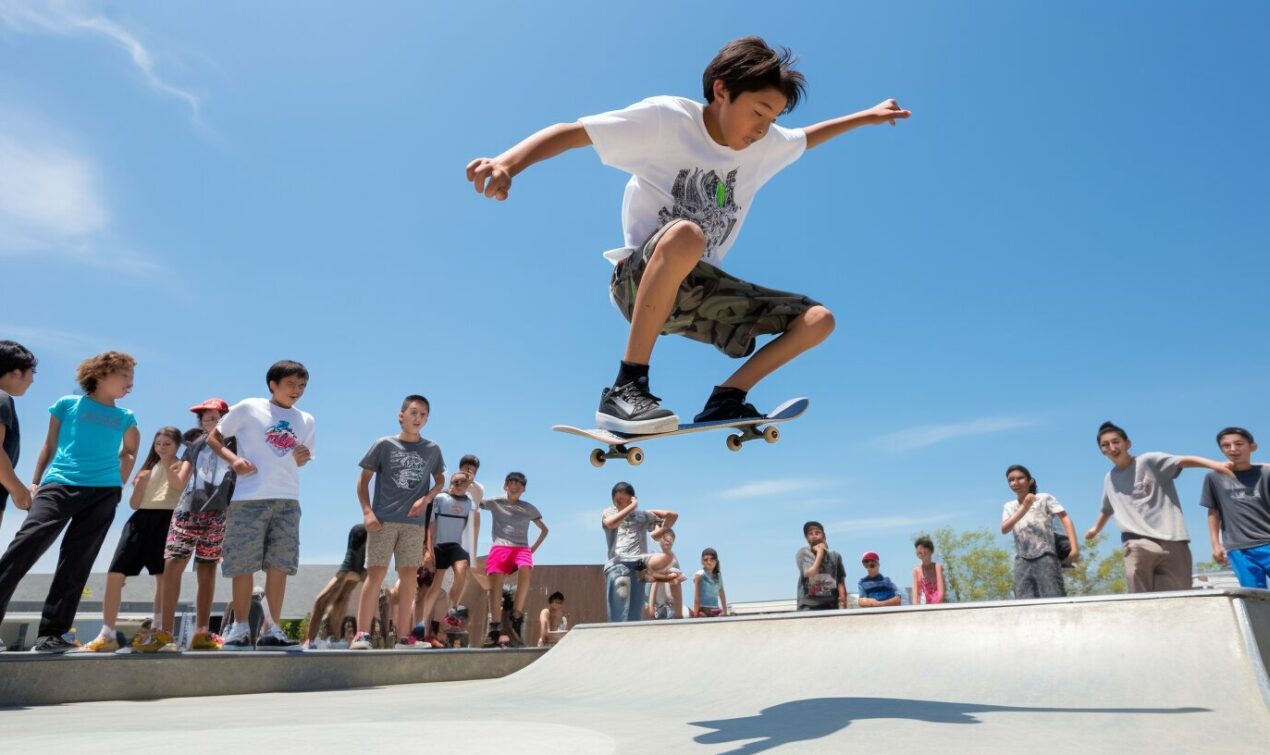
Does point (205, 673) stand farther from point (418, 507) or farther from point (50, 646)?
point (418, 507)

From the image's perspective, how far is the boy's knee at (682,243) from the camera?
3521mm

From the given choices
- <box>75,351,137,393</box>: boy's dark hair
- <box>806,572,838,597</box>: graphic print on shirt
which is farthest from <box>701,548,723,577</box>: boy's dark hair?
<box>75,351,137,393</box>: boy's dark hair

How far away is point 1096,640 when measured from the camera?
398 centimetres

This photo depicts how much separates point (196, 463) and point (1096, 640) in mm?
5914

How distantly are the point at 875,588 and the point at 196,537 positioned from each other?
757cm

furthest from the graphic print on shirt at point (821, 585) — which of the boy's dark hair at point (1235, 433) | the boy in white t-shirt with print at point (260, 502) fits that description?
the boy in white t-shirt with print at point (260, 502)

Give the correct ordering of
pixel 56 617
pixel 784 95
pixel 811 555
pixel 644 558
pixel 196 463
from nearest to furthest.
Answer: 1. pixel 784 95
2. pixel 56 617
3. pixel 196 463
4. pixel 644 558
5. pixel 811 555

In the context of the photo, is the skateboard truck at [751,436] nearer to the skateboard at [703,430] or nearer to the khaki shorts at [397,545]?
the skateboard at [703,430]

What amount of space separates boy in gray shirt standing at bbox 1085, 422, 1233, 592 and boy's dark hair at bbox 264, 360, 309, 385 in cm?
661

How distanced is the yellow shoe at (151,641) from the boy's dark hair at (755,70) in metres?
5.02

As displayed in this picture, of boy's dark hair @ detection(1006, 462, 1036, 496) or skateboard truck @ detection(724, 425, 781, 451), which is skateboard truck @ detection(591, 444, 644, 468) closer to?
skateboard truck @ detection(724, 425, 781, 451)

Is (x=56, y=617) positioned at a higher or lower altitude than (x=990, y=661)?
higher

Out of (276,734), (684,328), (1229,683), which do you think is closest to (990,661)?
(1229,683)

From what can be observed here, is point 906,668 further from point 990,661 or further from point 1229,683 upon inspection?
point 1229,683
